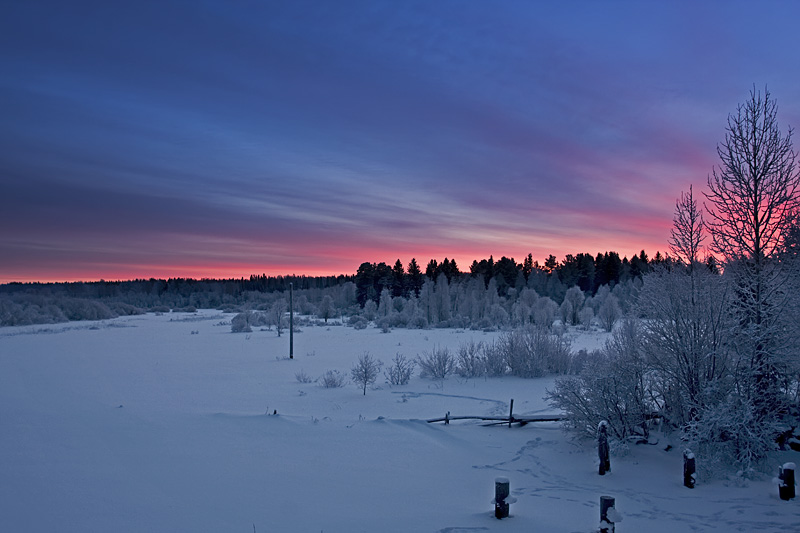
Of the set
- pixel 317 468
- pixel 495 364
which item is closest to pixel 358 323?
pixel 495 364

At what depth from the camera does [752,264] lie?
8508 mm

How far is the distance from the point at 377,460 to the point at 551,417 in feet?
12.8

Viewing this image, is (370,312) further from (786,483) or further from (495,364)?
(786,483)

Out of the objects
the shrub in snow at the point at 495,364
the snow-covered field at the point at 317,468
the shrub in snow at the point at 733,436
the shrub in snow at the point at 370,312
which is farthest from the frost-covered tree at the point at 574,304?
the shrub in snow at the point at 733,436

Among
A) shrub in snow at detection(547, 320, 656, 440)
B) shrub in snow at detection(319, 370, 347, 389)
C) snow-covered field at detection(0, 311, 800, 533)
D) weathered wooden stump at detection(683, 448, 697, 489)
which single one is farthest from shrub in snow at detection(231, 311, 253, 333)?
weathered wooden stump at detection(683, 448, 697, 489)

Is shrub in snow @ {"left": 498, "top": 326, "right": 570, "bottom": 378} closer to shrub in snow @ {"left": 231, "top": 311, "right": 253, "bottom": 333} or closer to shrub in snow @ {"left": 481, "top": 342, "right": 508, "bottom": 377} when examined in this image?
shrub in snow @ {"left": 481, "top": 342, "right": 508, "bottom": 377}

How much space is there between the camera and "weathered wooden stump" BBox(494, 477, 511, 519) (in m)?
6.16

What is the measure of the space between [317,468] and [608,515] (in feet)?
15.9

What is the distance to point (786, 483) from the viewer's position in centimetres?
648

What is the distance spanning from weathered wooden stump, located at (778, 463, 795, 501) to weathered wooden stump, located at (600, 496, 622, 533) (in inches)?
107

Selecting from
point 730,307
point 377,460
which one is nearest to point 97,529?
point 377,460

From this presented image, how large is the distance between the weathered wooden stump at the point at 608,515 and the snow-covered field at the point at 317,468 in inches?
27.1

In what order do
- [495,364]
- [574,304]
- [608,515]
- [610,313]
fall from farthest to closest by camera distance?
1. [574,304]
2. [610,313]
3. [495,364]
4. [608,515]

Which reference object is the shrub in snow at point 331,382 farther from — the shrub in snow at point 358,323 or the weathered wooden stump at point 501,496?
the shrub in snow at point 358,323
